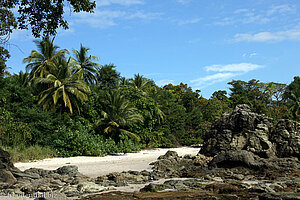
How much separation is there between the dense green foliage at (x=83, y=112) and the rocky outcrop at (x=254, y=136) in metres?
7.56

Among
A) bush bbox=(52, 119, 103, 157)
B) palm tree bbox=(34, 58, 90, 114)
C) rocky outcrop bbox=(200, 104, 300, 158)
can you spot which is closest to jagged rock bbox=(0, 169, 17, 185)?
bush bbox=(52, 119, 103, 157)

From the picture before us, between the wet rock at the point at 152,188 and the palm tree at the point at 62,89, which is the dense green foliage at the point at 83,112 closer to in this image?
the palm tree at the point at 62,89

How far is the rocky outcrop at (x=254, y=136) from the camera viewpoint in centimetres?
1514

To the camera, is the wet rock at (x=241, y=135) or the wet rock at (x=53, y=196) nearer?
the wet rock at (x=53, y=196)

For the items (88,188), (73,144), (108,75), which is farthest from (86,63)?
(88,188)

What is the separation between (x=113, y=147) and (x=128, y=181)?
11.8 m

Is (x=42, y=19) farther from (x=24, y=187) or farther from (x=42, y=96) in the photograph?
(x=42, y=96)

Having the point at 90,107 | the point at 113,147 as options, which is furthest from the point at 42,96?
the point at 113,147

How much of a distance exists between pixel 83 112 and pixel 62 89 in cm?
272

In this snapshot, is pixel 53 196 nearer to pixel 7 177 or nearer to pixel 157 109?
pixel 7 177

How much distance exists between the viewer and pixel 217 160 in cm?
1273

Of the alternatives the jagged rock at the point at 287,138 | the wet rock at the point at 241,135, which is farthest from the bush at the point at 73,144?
the jagged rock at the point at 287,138

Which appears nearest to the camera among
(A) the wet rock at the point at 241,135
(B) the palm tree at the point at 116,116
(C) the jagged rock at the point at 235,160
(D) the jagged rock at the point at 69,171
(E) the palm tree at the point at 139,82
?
(D) the jagged rock at the point at 69,171

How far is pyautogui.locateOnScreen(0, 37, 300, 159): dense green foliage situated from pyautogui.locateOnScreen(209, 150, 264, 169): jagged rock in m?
8.97
